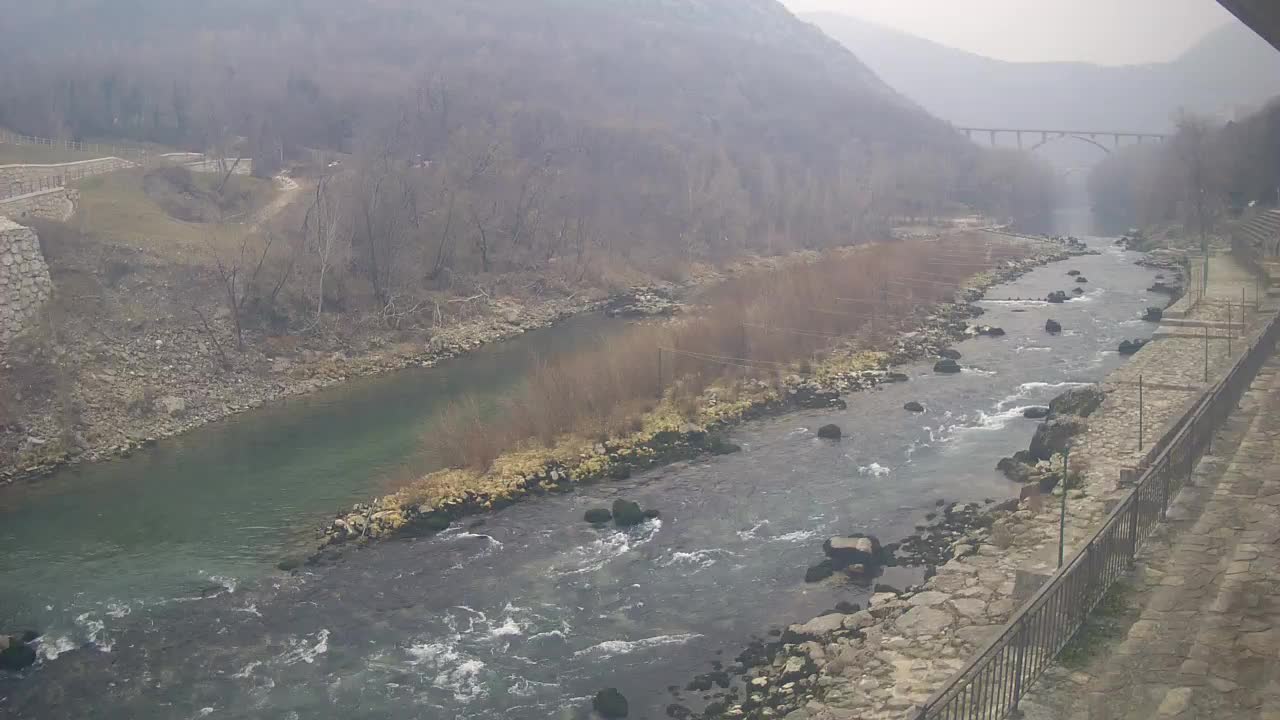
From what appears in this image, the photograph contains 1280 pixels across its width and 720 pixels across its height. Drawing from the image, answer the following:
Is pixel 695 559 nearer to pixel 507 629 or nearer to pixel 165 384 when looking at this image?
pixel 507 629

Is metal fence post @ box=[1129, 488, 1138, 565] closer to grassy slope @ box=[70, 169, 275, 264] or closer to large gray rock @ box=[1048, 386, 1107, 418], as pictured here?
large gray rock @ box=[1048, 386, 1107, 418]

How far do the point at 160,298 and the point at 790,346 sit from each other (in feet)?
50.3

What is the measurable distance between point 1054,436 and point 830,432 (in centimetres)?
366

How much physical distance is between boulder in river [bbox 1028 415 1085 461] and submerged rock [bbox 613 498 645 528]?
619 centimetres

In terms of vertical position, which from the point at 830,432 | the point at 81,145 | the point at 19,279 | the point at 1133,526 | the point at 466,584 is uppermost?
the point at 81,145

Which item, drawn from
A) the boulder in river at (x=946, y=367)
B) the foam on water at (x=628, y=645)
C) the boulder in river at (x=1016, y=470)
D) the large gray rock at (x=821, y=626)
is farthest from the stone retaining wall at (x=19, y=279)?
the boulder in river at (x=946, y=367)

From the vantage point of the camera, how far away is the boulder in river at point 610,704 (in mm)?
9078

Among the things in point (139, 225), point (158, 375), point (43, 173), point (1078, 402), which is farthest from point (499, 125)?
point (1078, 402)

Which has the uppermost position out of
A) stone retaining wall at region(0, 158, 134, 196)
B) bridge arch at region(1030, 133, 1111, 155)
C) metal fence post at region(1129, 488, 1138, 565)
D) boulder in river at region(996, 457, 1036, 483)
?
bridge arch at region(1030, 133, 1111, 155)

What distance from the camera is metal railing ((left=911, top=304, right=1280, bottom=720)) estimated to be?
5.49 m

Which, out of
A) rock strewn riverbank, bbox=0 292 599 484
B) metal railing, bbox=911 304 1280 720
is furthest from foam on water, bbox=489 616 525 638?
rock strewn riverbank, bbox=0 292 599 484

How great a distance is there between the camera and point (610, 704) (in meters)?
9.11

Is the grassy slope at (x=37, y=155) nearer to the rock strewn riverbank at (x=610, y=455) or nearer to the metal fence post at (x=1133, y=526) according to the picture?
the rock strewn riverbank at (x=610, y=455)

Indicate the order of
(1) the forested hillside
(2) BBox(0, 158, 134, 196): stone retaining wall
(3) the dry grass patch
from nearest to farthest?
1. (3) the dry grass patch
2. (2) BBox(0, 158, 134, 196): stone retaining wall
3. (1) the forested hillside
